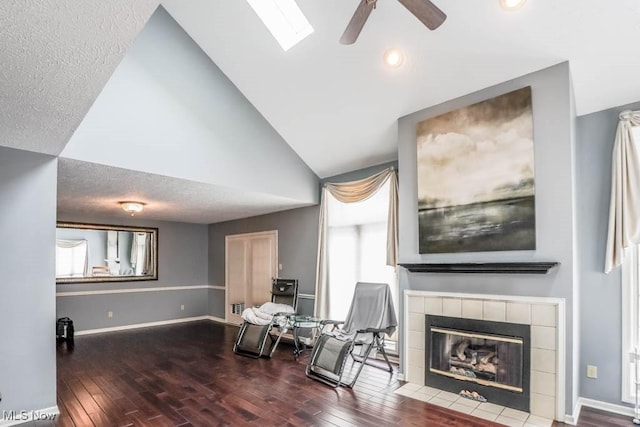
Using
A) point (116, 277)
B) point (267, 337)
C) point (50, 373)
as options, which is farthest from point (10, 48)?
point (116, 277)

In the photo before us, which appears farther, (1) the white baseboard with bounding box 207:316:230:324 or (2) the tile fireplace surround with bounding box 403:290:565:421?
(1) the white baseboard with bounding box 207:316:230:324

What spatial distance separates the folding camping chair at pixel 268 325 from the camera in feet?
15.7

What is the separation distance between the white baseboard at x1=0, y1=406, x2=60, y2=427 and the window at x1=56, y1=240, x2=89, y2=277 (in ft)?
13.1

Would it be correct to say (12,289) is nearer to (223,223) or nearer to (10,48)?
(10,48)

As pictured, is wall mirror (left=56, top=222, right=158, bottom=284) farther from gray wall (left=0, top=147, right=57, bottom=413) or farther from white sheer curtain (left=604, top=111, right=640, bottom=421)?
white sheer curtain (left=604, top=111, right=640, bottom=421)

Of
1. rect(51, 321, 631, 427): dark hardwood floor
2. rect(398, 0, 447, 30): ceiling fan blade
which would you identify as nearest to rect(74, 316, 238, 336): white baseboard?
rect(51, 321, 631, 427): dark hardwood floor

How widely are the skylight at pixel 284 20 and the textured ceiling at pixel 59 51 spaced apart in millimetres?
2194

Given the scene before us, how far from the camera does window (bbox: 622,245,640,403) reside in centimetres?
305

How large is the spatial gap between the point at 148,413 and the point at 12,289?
1.53m

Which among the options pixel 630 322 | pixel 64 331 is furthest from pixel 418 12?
pixel 64 331

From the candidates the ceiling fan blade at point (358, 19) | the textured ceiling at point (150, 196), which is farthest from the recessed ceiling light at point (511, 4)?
the textured ceiling at point (150, 196)

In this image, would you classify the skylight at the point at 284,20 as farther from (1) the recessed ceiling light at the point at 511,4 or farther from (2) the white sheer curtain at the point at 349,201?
(2) the white sheer curtain at the point at 349,201

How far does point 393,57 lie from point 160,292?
21.1ft

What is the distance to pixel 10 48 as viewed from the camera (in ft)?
4.76
